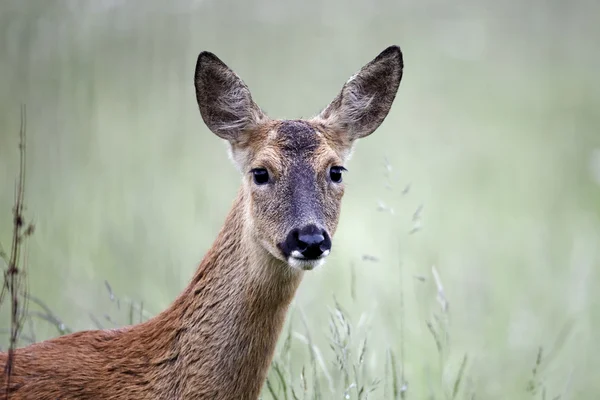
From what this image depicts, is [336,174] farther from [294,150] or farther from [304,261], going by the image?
[304,261]

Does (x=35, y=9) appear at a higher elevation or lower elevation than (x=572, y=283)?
higher

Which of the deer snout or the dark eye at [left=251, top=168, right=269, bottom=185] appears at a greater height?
the dark eye at [left=251, top=168, right=269, bottom=185]

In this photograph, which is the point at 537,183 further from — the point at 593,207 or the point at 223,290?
the point at 223,290

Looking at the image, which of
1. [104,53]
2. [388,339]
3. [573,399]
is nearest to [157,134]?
[104,53]

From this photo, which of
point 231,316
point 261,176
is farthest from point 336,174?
point 231,316

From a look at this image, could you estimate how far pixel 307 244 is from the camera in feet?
16.2

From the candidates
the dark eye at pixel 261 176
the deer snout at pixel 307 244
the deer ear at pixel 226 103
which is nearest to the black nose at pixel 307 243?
the deer snout at pixel 307 244

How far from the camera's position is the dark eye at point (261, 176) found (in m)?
5.38

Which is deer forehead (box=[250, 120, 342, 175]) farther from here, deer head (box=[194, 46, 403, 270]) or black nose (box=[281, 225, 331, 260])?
black nose (box=[281, 225, 331, 260])

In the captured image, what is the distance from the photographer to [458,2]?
1769 cm

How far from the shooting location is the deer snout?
4922 mm

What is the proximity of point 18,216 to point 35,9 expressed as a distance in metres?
6.15

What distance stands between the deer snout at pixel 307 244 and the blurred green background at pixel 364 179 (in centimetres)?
100

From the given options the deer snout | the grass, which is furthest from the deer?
the grass
